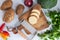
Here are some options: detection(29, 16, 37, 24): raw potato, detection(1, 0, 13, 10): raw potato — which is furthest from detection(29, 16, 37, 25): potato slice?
detection(1, 0, 13, 10): raw potato

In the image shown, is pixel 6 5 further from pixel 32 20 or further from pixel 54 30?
pixel 54 30

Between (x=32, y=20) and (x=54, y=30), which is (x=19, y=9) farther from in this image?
(x=54, y=30)

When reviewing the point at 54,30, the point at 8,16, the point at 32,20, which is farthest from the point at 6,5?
the point at 54,30

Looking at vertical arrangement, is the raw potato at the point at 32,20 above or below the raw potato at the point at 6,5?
below

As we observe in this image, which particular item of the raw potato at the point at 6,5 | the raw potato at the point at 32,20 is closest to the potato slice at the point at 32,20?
the raw potato at the point at 32,20

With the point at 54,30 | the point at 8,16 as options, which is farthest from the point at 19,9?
the point at 54,30

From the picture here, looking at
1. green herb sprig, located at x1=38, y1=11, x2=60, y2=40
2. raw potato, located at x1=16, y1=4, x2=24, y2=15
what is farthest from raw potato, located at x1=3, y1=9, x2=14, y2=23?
green herb sprig, located at x1=38, y1=11, x2=60, y2=40

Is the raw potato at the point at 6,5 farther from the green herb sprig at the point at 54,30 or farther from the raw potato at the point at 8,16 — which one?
the green herb sprig at the point at 54,30

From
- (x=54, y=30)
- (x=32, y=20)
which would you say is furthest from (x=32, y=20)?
(x=54, y=30)

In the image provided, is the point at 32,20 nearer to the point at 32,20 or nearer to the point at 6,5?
the point at 32,20

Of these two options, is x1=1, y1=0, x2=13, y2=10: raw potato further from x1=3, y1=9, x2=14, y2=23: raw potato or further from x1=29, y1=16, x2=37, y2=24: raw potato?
x1=29, y1=16, x2=37, y2=24: raw potato

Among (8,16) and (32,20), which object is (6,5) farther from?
(32,20)

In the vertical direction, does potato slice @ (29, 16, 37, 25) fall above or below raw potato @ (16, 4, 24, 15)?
below
